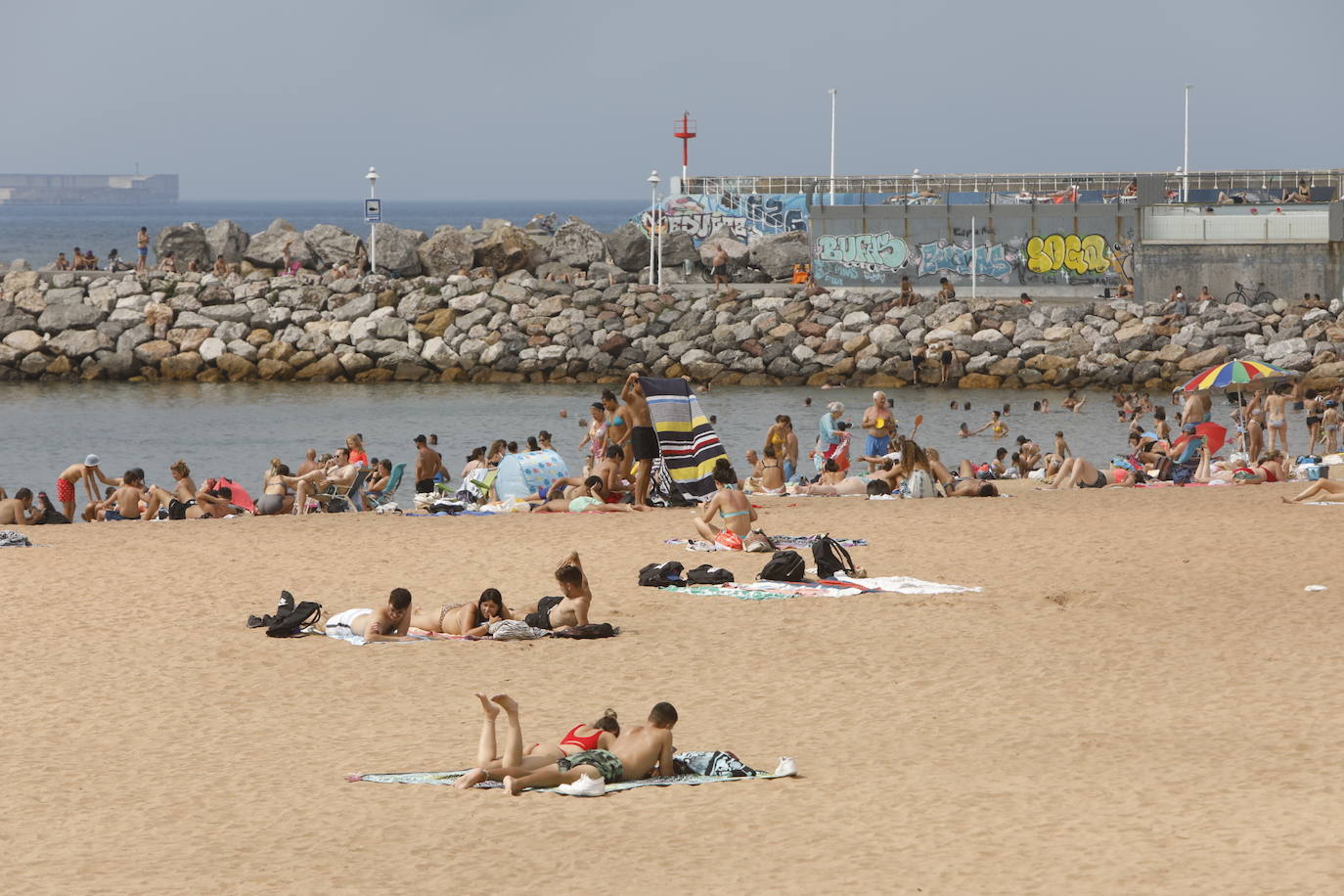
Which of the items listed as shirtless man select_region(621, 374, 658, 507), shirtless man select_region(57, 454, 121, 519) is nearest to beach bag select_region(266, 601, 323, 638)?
shirtless man select_region(621, 374, 658, 507)

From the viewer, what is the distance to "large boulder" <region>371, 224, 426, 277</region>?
143 ft

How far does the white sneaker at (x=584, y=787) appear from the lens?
7949 mm

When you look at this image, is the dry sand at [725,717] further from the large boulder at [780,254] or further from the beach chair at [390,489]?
the large boulder at [780,254]

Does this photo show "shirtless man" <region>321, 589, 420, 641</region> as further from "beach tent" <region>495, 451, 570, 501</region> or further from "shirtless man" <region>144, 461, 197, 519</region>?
"shirtless man" <region>144, 461, 197, 519</region>

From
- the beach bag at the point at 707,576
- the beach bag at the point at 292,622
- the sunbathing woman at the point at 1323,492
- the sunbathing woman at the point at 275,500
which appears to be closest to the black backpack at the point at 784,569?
the beach bag at the point at 707,576

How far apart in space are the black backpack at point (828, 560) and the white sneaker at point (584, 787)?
5.52m

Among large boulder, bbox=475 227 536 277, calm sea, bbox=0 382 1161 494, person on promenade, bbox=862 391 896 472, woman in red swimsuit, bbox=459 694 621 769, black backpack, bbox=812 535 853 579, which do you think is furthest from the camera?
large boulder, bbox=475 227 536 277

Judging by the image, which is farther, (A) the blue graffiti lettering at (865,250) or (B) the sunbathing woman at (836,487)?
(A) the blue graffiti lettering at (865,250)

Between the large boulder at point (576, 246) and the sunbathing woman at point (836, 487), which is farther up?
the large boulder at point (576, 246)

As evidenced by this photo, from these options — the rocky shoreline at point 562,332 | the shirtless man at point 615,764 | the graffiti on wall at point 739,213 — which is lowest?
the shirtless man at point 615,764

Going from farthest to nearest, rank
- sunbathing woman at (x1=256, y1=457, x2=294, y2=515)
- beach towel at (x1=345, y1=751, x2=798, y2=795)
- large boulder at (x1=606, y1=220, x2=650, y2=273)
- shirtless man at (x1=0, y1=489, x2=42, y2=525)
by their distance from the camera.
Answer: large boulder at (x1=606, y1=220, x2=650, y2=273) → sunbathing woman at (x1=256, y1=457, x2=294, y2=515) → shirtless man at (x1=0, y1=489, x2=42, y2=525) → beach towel at (x1=345, y1=751, x2=798, y2=795)

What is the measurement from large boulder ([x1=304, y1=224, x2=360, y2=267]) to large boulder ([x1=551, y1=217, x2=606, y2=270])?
5.45 meters

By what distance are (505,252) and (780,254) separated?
7.16 m

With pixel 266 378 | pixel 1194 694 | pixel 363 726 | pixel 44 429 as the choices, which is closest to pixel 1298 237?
pixel 266 378
